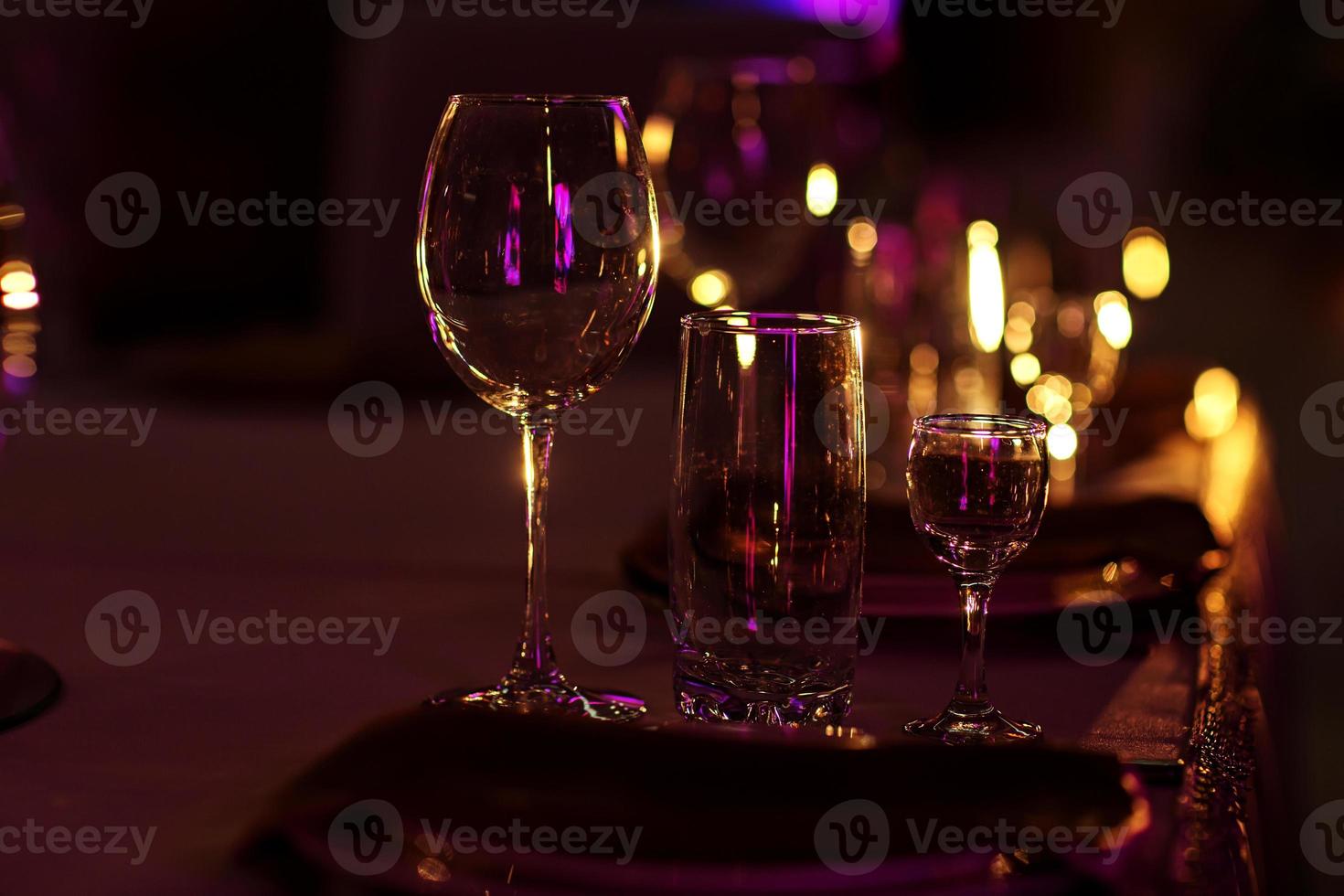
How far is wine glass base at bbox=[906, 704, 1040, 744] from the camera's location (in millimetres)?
570

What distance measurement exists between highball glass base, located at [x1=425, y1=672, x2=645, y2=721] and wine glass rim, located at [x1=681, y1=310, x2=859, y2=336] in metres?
0.16

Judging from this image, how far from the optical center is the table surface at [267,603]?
52 cm

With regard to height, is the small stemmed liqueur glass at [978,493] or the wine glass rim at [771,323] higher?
the wine glass rim at [771,323]

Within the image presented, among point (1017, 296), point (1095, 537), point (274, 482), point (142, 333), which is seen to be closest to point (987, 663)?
point (1095, 537)

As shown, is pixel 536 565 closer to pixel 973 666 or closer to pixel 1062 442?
pixel 973 666

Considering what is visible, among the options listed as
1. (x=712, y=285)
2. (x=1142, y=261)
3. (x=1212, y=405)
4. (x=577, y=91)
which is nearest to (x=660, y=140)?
(x=712, y=285)

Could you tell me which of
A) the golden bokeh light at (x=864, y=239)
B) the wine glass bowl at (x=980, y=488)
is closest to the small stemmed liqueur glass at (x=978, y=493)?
A: the wine glass bowl at (x=980, y=488)

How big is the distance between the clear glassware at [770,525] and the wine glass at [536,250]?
0.05 metres

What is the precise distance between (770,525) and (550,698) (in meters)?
0.12

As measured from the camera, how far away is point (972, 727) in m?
0.58

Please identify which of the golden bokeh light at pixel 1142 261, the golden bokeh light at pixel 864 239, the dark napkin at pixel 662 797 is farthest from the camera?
the golden bokeh light at pixel 1142 261

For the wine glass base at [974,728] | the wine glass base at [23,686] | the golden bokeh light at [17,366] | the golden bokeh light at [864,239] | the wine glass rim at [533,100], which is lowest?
the wine glass base at [974,728]

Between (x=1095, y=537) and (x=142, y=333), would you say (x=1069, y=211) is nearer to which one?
(x=142, y=333)

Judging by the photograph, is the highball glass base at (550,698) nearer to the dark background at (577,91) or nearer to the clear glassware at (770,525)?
the clear glassware at (770,525)
